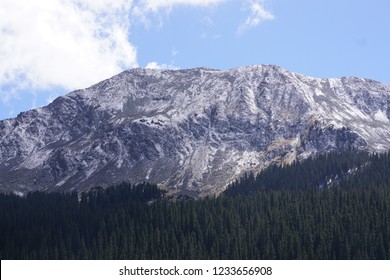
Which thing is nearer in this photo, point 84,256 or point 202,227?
point 84,256

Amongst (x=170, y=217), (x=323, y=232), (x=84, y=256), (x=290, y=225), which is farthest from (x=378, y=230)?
(x=84, y=256)

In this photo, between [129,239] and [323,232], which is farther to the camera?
[129,239]

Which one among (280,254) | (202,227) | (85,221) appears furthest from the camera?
(85,221)

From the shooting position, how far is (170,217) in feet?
622

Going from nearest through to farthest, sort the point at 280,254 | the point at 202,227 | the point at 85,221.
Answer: the point at 280,254 → the point at 202,227 → the point at 85,221

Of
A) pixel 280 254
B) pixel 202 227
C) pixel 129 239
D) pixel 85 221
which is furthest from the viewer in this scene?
pixel 85 221

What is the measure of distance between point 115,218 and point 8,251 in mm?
36816

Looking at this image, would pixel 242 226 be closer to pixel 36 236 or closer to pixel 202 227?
pixel 202 227

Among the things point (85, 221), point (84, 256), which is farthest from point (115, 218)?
point (84, 256)

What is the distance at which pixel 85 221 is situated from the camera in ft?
655

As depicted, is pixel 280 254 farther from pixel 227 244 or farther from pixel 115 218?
pixel 115 218

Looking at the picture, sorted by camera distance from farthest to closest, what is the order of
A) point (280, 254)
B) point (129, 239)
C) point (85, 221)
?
point (85, 221) < point (129, 239) < point (280, 254)

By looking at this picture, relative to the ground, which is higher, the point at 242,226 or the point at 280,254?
the point at 242,226

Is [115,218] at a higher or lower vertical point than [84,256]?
higher
